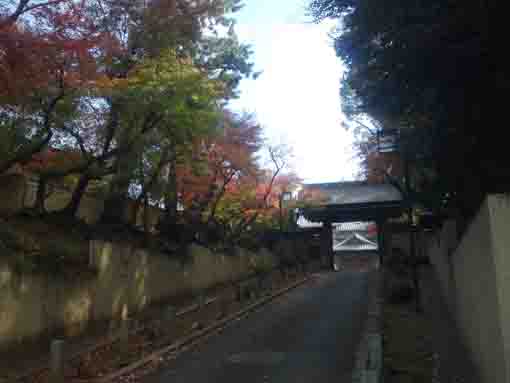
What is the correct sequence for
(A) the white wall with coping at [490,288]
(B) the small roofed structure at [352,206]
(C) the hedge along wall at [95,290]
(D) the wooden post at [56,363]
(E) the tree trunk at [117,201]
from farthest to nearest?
1. (B) the small roofed structure at [352,206]
2. (E) the tree trunk at [117,201]
3. (C) the hedge along wall at [95,290]
4. (D) the wooden post at [56,363]
5. (A) the white wall with coping at [490,288]

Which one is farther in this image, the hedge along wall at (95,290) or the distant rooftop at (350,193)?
the distant rooftop at (350,193)

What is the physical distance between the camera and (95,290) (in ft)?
42.2

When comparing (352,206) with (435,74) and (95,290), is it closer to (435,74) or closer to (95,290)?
(95,290)

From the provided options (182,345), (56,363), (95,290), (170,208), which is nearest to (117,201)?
(170,208)

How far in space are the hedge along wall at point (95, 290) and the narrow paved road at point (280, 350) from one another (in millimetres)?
3276

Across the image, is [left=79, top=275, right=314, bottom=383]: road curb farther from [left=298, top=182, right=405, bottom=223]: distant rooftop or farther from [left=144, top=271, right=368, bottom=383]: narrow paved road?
[left=298, top=182, right=405, bottom=223]: distant rooftop

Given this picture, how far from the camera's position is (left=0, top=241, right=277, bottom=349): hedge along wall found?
992 centimetres

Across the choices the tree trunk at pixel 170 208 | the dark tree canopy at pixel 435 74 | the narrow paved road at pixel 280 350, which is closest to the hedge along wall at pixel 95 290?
the tree trunk at pixel 170 208

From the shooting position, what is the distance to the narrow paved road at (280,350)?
349 inches

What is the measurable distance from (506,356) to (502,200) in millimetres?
1962

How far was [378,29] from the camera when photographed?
7.96 metres

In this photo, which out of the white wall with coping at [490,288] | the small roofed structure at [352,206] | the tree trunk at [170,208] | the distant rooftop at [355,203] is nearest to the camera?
the white wall with coping at [490,288]

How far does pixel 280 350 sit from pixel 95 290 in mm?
5583

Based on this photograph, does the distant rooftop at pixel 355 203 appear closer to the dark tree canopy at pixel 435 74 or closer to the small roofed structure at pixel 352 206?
the small roofed structure at pixel 352 206
